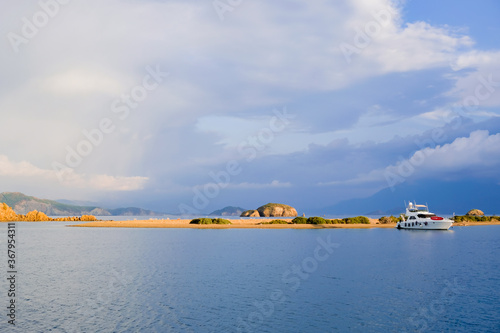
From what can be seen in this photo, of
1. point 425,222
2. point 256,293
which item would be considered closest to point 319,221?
point 425,222

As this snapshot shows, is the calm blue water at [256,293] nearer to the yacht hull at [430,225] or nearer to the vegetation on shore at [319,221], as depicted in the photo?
the yacht hull at [430,225]

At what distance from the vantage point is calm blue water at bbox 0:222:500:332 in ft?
88.8

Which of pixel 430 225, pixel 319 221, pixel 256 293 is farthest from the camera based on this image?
pixel 319 221

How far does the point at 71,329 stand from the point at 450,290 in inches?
1362

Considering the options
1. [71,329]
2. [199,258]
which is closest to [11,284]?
[71,329]

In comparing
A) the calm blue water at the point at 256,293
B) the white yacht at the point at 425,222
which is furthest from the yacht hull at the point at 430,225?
the calm blue water at the point at 256,293

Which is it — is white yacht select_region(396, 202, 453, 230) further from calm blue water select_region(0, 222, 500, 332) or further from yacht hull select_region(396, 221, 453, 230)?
calm blue water select_region(0, 222, 500, 332)

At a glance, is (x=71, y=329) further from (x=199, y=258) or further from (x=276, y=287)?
(x=199, y=258)

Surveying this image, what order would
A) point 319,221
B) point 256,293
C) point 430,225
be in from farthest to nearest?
point 319,221, point 430,225, point 256,293

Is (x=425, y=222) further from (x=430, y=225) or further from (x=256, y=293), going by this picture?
(x=256, y=293)

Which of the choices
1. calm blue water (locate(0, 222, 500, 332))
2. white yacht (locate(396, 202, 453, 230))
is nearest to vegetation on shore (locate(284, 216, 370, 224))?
white yacht (locate(396, 202, 453, 230))

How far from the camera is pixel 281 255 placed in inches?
2489

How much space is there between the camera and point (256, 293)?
117 ft

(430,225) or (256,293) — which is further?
(430,225)
